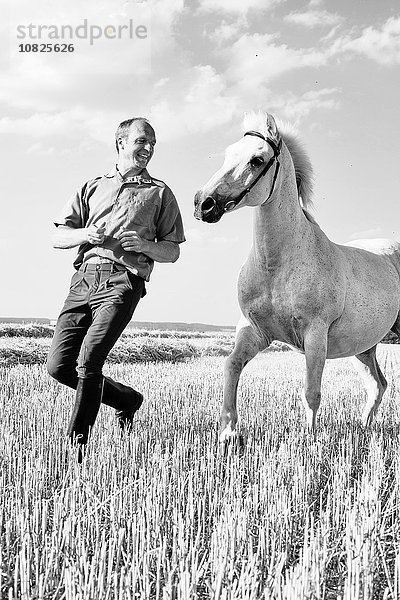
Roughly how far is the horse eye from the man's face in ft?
2.29

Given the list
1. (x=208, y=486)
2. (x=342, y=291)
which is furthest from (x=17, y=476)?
(x=342, y=291)

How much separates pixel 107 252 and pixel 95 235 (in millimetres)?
202

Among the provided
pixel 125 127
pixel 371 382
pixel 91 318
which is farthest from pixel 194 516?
pixel 371 382

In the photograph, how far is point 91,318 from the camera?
4.68 m

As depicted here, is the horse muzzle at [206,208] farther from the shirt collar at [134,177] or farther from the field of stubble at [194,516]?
the field of stubble at [194,516]

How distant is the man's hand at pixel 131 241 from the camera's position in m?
4.41

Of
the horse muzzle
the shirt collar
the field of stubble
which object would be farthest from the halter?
the field of stubble

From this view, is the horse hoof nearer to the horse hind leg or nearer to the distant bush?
the horse hind leg

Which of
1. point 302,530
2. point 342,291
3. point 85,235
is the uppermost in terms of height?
point 85,235

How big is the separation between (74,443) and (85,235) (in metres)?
1.36

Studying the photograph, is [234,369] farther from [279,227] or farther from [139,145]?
[139,145]

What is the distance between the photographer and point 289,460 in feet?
14.2

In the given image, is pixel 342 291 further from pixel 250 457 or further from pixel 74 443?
pixel 74 443

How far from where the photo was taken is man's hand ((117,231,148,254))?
4.41m
